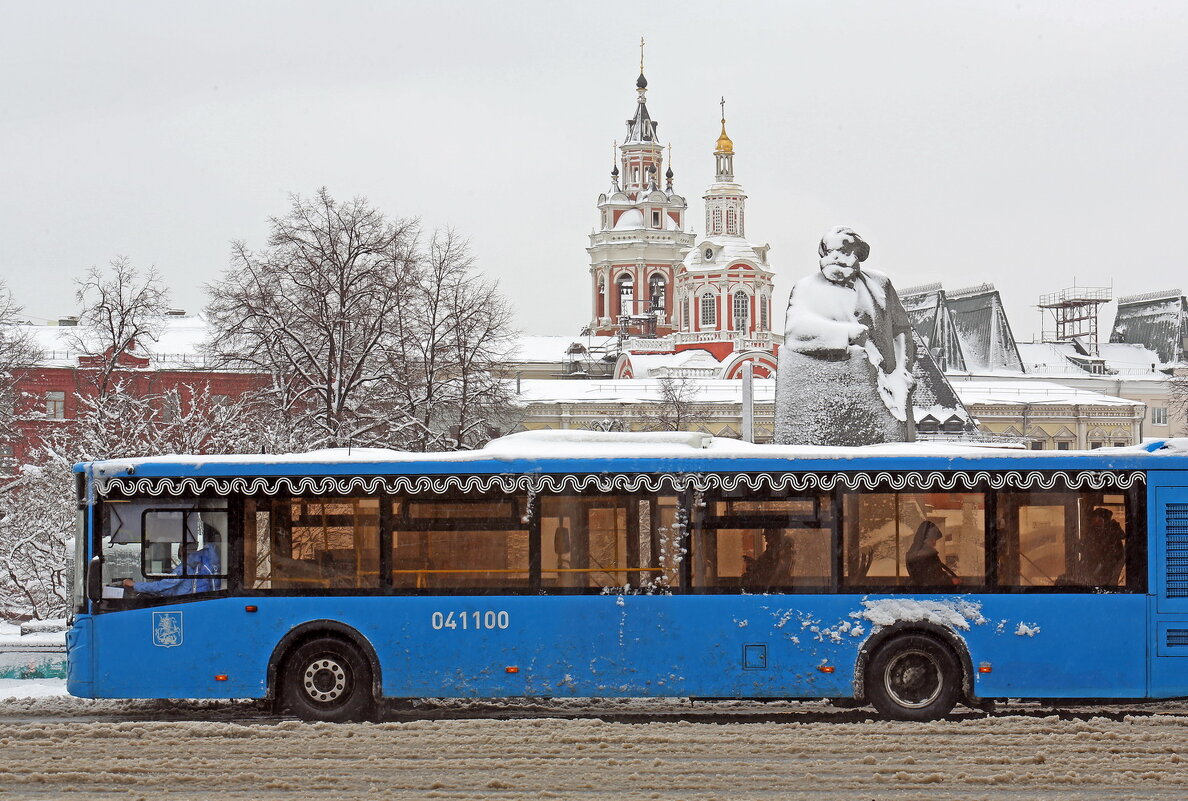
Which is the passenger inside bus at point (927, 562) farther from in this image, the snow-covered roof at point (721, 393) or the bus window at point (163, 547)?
the snow-covered roof at point (721, 393)

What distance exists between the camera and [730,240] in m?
116

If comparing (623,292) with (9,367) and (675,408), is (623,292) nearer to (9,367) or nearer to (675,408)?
(675,408)

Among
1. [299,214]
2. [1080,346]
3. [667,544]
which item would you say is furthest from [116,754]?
[1080,346]

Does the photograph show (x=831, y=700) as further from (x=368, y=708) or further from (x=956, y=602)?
(x=368, y=708)

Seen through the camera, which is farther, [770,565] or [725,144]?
[725,144]

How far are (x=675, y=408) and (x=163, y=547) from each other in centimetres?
6933

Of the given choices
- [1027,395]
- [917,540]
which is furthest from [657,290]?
[917,540]

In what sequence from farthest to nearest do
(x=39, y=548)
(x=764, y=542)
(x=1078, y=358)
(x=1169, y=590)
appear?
(x=1078, y=358)
(x=39, y=548)
(x=764, y=542)
(x=1169, y=590)

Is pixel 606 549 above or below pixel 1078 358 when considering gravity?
below

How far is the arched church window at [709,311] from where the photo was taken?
113562 millimetres

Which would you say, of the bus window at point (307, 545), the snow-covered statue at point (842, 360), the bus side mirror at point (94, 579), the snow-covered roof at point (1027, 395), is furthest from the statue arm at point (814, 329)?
the snow-covered roof at point (1027, 395)

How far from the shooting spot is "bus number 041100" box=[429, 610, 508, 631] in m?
13.9

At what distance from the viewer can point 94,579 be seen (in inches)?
557

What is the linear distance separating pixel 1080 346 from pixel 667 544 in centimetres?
9954
